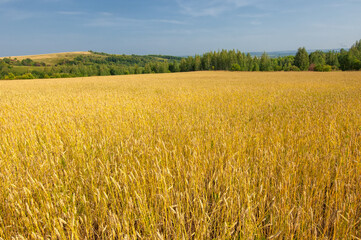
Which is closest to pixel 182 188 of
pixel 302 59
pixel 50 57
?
pixel 302 59

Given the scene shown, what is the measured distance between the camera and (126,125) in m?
4.23

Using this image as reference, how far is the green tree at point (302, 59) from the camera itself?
245 feet

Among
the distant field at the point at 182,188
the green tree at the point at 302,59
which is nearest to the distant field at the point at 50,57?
the green tree at the point at 302,59

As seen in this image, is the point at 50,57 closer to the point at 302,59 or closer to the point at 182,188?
the point at 302,59

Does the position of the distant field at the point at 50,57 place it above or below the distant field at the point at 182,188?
above

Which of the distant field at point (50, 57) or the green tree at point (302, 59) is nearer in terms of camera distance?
the green tree at point (302, 59)

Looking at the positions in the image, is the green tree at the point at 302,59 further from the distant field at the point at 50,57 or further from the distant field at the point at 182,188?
the distant field at the point at 50,57

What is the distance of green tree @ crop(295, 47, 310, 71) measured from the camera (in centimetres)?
7456

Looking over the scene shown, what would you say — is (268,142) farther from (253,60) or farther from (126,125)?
(253,60)

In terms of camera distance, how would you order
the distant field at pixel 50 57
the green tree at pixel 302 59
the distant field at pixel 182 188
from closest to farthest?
the distant field at pixel 182 188 < the green tree at pixel 302 59 < the distant field at pixel 50 57

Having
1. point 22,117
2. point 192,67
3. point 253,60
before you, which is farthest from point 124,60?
point 22,117

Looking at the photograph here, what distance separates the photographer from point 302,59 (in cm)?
7556

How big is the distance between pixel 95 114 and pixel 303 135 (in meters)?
4.77

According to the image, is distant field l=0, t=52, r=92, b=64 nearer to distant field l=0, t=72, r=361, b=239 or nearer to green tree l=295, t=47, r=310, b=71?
green tree l=295, t=47, r=310, b=71
